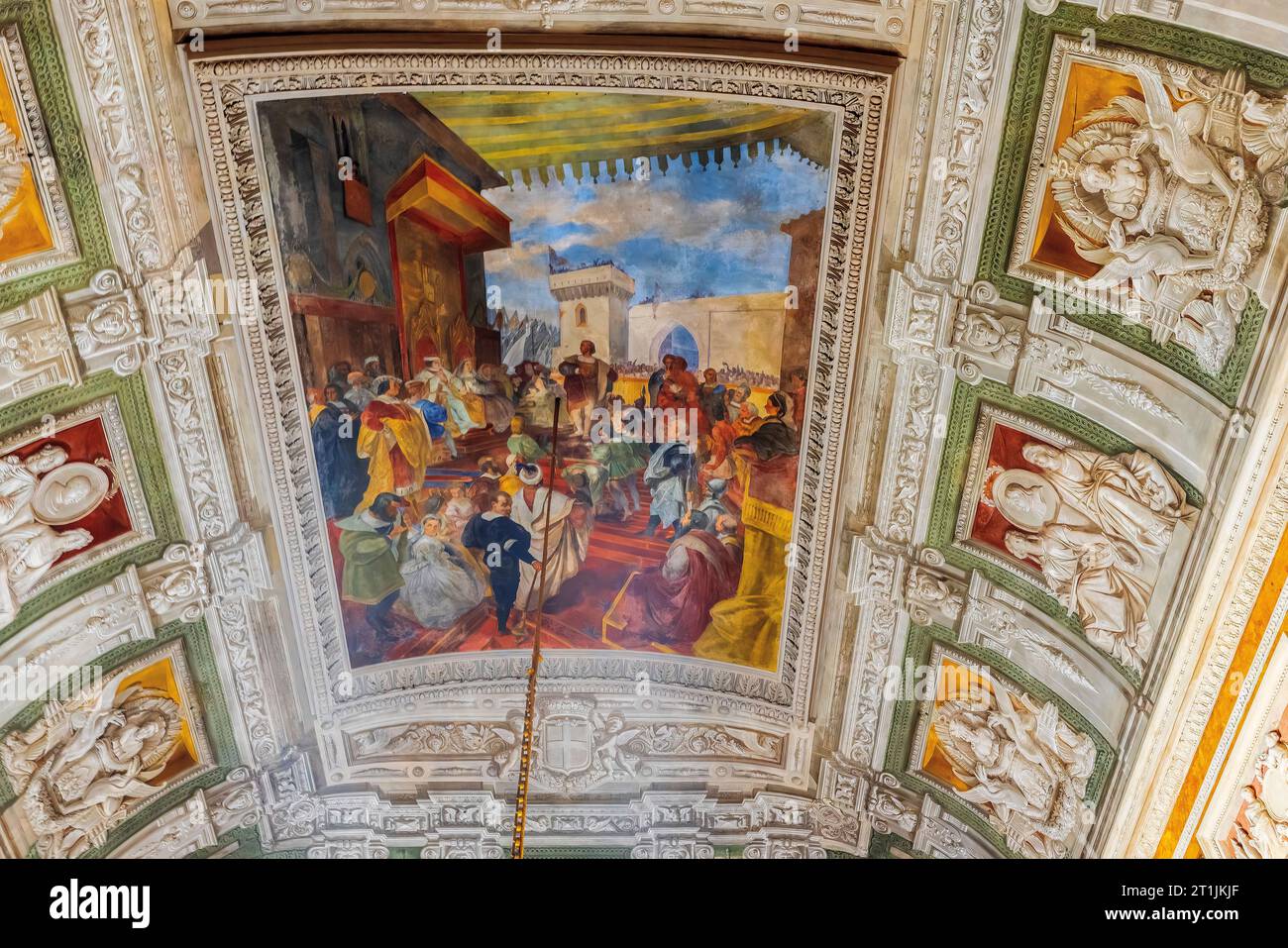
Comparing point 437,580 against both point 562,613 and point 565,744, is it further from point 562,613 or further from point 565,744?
point 565,744

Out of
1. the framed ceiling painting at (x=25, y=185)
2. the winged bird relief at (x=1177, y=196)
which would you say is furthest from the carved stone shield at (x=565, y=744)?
the winged bird relief at (x=1177, y=196)

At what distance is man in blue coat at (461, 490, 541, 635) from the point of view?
490 inches

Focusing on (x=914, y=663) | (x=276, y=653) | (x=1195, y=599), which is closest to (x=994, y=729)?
(x=914, y=663)

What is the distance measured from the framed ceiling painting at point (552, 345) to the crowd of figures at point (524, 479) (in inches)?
1.0

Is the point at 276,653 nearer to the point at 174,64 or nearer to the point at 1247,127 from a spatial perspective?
the point at 174,64

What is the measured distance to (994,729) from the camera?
12000mm

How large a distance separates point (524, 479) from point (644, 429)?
1.24 m

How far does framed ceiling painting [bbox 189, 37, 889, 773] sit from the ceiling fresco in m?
0.04

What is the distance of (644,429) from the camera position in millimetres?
12008

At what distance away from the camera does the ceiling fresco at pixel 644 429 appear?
9203 millimetres

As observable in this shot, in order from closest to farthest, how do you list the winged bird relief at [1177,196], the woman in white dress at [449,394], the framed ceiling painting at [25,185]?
1. the winged bird relief at [1177,196]
2. the framed ceiling painting at [25,185]
3. the woman in white dress at [449,394]

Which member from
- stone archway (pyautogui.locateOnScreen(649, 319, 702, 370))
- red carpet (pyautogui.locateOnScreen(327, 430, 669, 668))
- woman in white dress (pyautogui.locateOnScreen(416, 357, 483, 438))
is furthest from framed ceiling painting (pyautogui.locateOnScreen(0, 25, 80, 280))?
stone archway (pyautogui.locateOnScreen(649, 319, 702, 370))

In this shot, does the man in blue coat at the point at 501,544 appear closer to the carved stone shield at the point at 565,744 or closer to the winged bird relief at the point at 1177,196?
the carved stone shield at the point at 565,744

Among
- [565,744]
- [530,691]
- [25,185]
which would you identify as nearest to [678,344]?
[530,691]
